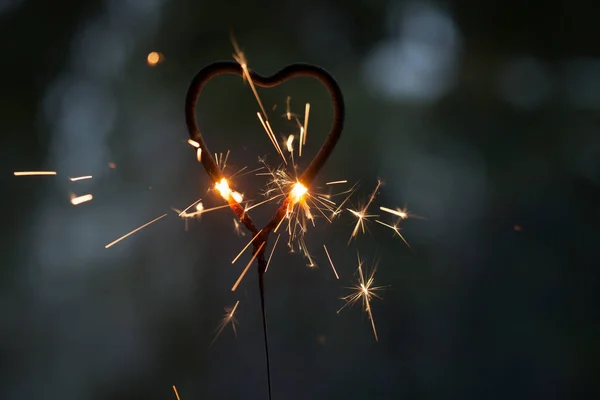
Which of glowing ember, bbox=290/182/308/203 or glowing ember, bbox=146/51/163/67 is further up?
glowing ember, bbox=146/51/163/67

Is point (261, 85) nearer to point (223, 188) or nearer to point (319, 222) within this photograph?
point (223, 188)

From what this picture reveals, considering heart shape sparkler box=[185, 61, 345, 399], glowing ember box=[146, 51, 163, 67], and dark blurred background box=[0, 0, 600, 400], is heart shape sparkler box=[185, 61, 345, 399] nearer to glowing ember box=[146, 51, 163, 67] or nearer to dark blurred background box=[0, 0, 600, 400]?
dark blurred background box=[0, 0, 600, 400]

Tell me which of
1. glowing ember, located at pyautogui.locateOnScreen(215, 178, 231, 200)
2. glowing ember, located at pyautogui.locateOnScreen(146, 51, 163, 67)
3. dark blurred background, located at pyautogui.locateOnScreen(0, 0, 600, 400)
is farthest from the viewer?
glowing ember, located at pyautogui.locateOnScreen(146, 51, 163, 67)

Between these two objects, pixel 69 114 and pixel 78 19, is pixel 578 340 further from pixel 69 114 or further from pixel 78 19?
pixel 78 19

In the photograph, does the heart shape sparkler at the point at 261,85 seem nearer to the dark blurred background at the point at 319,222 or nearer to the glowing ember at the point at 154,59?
the dark blurred background at the point at 319,222

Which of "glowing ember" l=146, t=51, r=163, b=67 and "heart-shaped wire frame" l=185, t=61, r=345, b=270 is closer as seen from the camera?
"heart-shaped wire frame" l=185, t=61, r=345, b=270

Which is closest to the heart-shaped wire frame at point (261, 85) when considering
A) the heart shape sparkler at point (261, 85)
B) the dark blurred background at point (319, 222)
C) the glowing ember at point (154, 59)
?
the heart shape sparkler at point (261, 85)

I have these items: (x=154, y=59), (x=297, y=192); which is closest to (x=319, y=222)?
(x=154, y=59)

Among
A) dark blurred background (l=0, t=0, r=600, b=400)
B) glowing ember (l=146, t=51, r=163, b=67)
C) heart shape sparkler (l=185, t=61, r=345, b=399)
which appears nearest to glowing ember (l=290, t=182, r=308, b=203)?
heart shape sparkler (l=185, t=61, r=345, b=399)

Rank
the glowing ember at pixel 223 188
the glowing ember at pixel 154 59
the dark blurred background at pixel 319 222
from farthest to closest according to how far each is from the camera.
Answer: the glowing ember at pixel 154 59 → the dark blurred background at pixel 319 222 → the glowing ember at pixel 223 188
